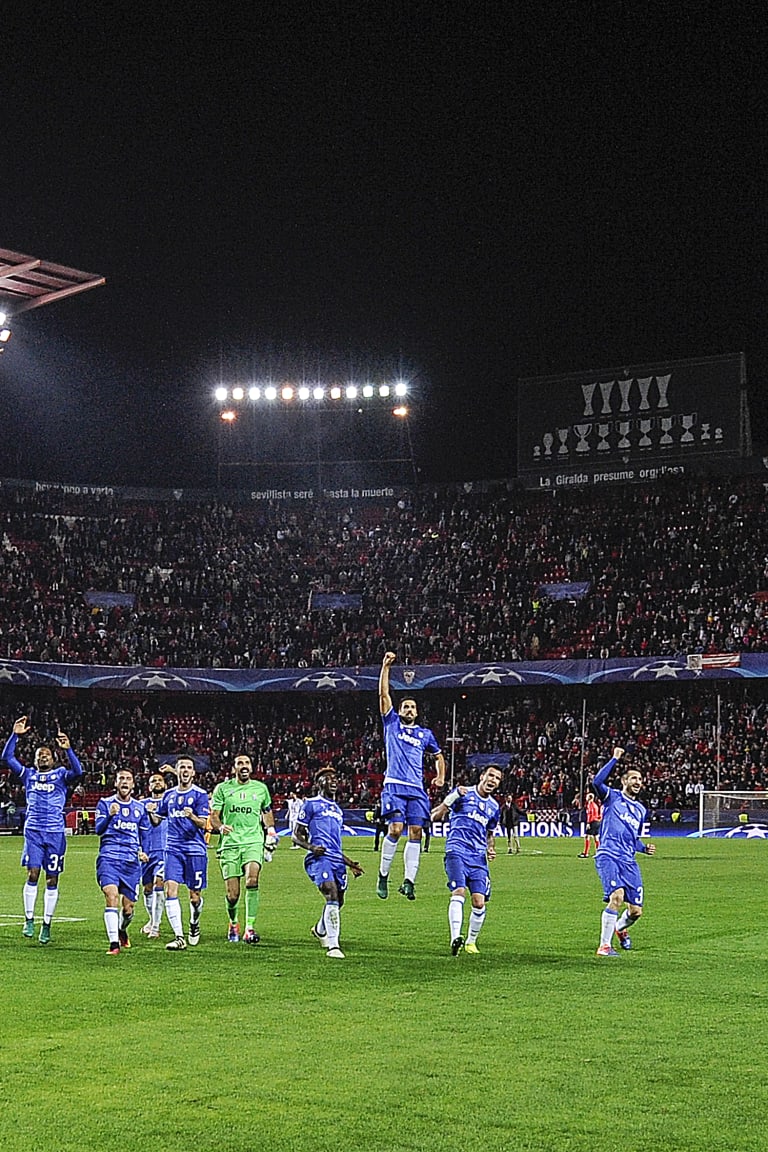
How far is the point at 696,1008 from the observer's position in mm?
12555

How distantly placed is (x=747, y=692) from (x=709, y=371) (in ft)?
48.8

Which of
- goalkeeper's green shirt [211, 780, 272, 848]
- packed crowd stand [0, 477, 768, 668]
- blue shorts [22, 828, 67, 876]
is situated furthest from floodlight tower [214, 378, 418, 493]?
blue shorts [22, 828, 67, 876]

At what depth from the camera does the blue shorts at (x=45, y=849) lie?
18.1 meters

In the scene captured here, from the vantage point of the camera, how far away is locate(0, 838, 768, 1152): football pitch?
8156 millimetres

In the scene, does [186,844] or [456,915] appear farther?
[186,844]

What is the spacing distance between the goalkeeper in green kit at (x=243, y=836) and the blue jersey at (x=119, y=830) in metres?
1.27

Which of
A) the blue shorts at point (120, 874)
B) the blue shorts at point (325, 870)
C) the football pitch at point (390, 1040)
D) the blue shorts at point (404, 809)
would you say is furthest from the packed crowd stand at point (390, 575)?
the blue shorts at point (120, 874)

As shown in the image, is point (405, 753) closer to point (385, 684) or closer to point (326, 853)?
point (385, 684)

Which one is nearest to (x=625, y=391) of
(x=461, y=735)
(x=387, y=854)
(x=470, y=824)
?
(x=461, y=735)

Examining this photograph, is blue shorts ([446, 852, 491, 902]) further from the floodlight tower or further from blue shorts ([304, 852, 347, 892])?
the floodlight tower

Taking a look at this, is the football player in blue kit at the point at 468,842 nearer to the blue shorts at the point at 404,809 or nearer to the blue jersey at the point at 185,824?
the blue shorts at the point at 404,809

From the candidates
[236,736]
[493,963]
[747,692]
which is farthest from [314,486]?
[493,963]

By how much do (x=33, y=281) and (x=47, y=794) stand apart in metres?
17.5

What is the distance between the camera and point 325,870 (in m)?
16.1
